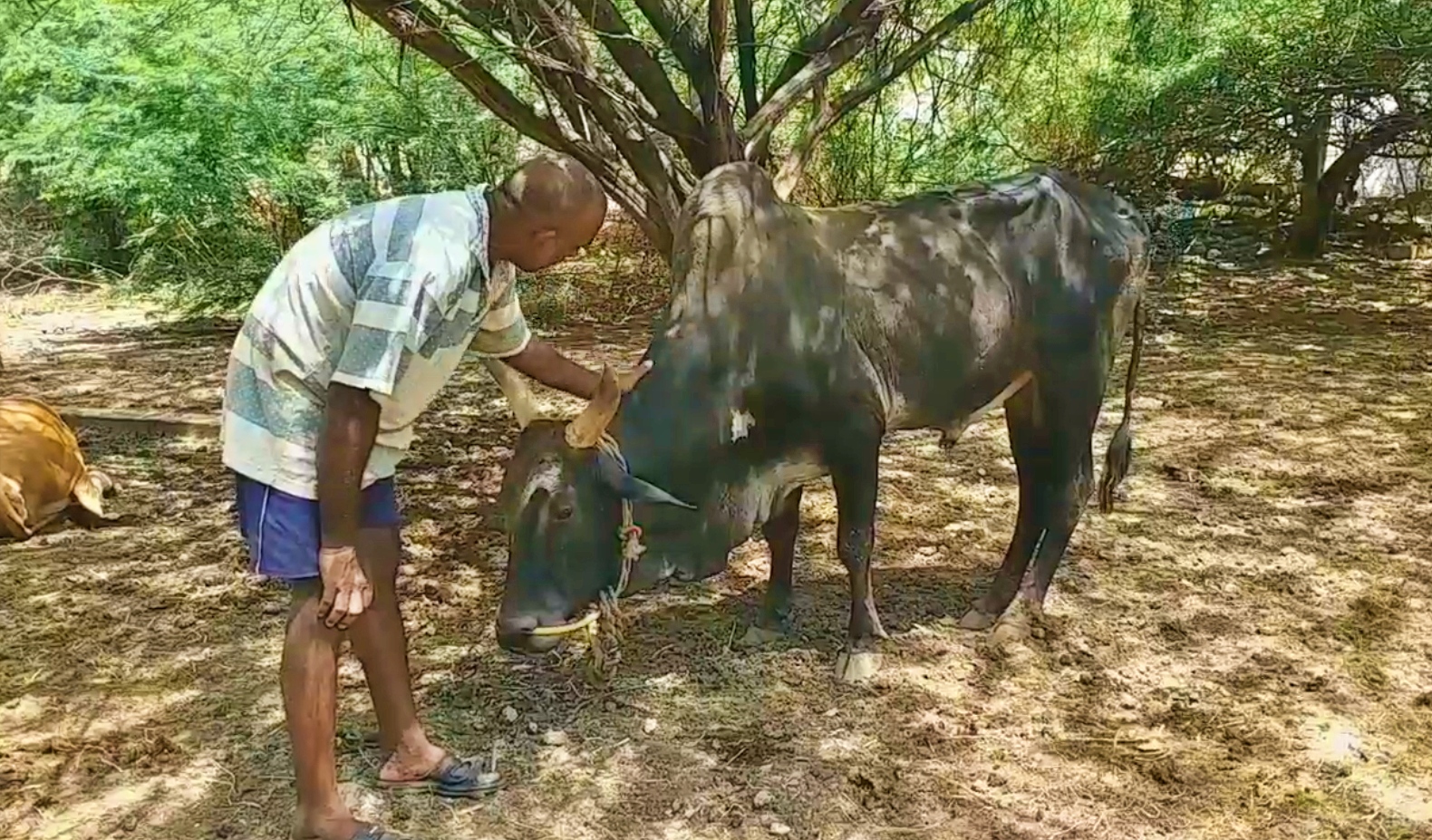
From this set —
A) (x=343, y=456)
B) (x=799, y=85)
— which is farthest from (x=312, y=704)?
(x=799, y=85)

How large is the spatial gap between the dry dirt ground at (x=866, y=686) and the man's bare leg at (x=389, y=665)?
0.11 meters

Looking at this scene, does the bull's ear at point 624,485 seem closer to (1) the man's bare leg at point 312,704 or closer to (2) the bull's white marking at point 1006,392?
(1) the man's bare leg at point 312,704

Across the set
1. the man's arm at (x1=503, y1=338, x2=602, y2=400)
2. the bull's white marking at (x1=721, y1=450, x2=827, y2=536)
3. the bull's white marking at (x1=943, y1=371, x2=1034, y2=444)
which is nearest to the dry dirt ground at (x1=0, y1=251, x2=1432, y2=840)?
the bull's white marking at (x1=721, y1=450, x2=827, y2=536)

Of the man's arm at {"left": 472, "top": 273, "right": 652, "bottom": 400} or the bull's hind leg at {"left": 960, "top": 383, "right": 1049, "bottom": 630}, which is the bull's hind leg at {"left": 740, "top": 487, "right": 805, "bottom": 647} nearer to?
the bull's hind leg at {"left": 960, "top": 383, "right": 1049, "bottom": 630}

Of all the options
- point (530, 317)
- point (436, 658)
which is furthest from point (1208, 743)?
point (530, 317)

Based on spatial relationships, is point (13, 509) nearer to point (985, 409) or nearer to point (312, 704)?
point (312, 704)

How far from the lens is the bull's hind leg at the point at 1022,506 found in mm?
4758

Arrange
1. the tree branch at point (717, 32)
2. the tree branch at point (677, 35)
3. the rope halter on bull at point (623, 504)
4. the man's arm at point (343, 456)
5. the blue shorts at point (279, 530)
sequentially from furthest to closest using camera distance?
the tree branch at point (677, 35) → the tree branch at point (717, 32) → the rope halter on bull at point (623, 504) → the blue shorts at point (279, 530) → the man's arm at point (343, 456)

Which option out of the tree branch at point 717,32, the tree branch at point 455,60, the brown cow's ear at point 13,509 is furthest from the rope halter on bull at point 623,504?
the brown cow's ear at point 13,509

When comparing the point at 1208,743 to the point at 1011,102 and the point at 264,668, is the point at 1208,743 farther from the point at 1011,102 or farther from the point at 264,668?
the point at 1011,102

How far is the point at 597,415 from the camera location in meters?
3.66

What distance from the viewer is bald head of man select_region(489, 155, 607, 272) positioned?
9.92ft

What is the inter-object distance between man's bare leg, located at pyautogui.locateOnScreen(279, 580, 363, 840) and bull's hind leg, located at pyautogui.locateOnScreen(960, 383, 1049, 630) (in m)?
2.30

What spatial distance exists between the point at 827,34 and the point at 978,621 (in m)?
2.44
